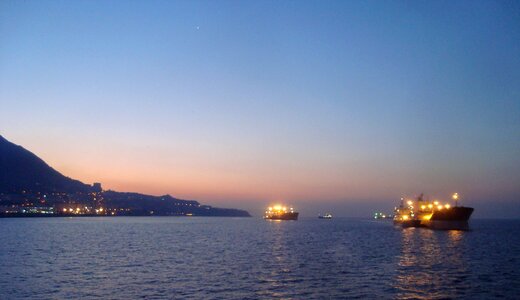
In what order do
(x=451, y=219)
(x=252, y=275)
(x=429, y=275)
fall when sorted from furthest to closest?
(x=451, y=219) → (x=429, y=275) → (x=252, y=275)

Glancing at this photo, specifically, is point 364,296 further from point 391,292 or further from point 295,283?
point 295,283

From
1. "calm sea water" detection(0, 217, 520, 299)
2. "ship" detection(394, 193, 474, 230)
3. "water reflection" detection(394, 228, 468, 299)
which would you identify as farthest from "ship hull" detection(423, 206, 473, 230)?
"water reflection" detection(394, 228, 468, 299)

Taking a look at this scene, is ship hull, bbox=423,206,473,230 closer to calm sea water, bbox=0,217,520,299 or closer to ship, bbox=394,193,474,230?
ship, bbox=394,193,474,230

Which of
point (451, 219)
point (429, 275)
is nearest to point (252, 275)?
point (429, 275)

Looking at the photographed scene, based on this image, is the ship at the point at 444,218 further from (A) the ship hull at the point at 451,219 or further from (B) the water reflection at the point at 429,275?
(B) the water reflection at the point at 429,275

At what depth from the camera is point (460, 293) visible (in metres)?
41.9

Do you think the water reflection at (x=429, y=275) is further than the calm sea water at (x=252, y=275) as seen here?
Yes

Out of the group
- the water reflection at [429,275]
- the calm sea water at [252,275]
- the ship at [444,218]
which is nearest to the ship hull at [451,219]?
the ship at [444,218]

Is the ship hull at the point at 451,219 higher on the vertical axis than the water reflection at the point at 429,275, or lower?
higher

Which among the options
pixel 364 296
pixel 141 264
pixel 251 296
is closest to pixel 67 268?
pixel 141 264

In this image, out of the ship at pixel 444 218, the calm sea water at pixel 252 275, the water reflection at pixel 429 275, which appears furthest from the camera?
the ship at pixel 444 218

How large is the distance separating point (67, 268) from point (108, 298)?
20.8 m

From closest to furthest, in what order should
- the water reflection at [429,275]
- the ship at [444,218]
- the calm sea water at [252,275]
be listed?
the calm sea water at [252,275], the water reflection at [429,275], the ship at [444,218]

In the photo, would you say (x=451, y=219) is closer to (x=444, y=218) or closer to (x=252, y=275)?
(x=444, y=218)
